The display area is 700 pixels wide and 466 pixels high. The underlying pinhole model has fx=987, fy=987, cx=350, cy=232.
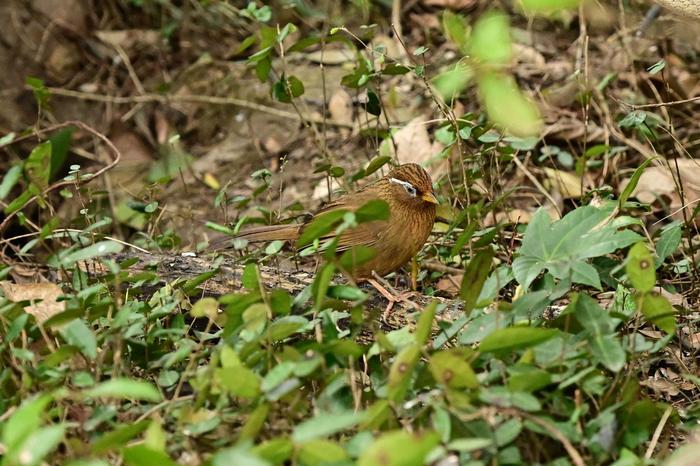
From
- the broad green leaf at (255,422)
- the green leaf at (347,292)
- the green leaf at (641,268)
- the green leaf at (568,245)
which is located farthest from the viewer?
the green leaf at (568,245)

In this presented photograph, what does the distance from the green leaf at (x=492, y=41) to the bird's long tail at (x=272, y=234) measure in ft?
9.33

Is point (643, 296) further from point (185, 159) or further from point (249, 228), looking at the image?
point (185, 159)

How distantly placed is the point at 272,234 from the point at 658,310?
2.22 meters

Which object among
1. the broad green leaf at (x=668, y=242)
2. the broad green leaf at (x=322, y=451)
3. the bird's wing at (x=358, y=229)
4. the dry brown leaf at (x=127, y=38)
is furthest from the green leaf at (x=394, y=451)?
the dry brown leaf at (x=127, y=38)

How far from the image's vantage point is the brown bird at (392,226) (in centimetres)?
435

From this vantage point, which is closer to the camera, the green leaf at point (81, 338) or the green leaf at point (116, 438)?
the green leaf at point (116, 438)

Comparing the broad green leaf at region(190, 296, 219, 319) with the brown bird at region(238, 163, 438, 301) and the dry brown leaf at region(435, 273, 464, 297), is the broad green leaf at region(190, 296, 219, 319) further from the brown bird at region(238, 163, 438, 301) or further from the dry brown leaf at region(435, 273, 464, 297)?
the dry brown leaf at region(435, 273, 464, 297)

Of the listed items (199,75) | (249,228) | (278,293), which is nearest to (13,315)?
(278,293)

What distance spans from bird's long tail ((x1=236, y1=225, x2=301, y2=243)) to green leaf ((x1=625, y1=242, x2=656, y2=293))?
2.14 metres

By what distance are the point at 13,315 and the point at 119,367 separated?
0.54 metres

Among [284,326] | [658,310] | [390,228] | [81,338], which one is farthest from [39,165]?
[658,310]

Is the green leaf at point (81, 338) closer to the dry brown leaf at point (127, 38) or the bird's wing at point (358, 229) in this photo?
the bird's wing at point (358, 229)

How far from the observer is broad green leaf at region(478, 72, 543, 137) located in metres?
1.65

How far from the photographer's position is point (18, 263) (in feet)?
16.3
